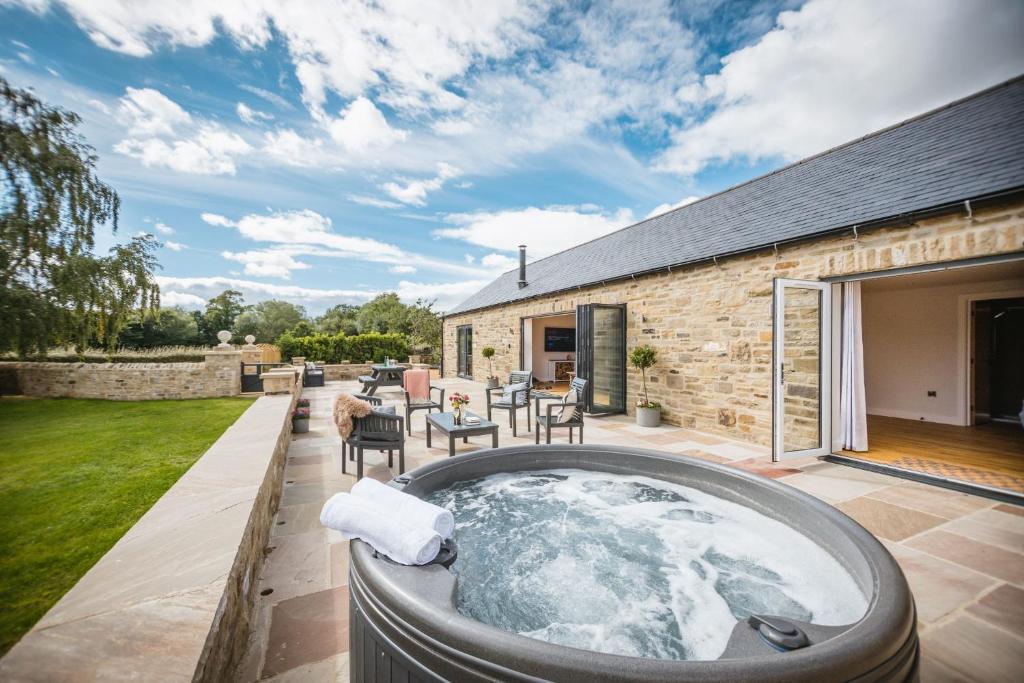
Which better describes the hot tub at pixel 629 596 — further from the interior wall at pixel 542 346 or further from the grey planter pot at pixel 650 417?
the interior wall at pixel 542 346

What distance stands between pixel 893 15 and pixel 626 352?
555cm

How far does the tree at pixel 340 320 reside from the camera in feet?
120

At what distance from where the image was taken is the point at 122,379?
10.3m

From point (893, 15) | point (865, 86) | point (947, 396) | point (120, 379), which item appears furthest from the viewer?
point (120, 379)

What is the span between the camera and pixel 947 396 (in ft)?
22.4

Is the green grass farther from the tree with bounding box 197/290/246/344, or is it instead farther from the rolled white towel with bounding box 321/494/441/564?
the tree with bounding box 197/290/246/344

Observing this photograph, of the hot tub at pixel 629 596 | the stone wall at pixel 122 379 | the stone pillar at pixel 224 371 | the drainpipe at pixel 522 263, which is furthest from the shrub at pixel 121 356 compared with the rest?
the hot tub at pixel 629 596

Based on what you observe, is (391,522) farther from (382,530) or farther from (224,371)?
(224,371)

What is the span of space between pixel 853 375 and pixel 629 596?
4.65 metres

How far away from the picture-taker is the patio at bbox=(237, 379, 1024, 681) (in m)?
1.77

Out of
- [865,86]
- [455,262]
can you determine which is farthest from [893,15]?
[455,262]

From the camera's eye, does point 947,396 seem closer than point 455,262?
Yes

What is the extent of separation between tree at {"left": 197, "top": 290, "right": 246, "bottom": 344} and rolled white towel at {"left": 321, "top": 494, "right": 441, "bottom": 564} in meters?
35.7

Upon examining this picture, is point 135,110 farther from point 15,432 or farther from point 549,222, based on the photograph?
Result: point 549,222
